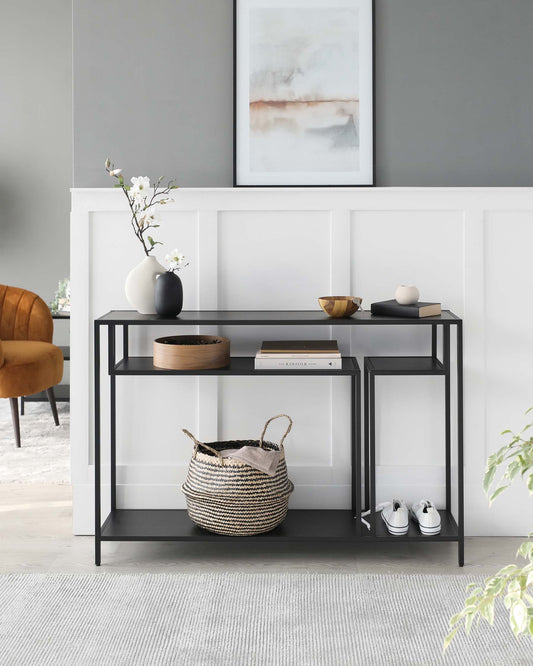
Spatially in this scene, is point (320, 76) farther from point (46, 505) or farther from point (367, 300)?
point (46, 505)

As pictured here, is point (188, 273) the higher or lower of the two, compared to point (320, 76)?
lower

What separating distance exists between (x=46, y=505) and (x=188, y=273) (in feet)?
4.06

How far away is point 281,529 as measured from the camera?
2658 millimetres

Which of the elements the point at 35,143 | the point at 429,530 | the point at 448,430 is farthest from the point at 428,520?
the point at 35,143

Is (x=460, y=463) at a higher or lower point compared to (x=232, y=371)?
lower

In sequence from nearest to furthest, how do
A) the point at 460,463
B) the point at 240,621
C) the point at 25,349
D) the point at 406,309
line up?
the point at 240,621, the point at 406,309, the point at 460,463, the point at 25,349

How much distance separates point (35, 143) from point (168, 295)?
3.56 m

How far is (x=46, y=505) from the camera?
3.21 meters

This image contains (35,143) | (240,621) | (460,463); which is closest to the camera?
(240,621)

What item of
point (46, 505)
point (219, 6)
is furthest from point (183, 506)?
point (219, 6)

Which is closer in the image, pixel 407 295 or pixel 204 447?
pixel 407 295

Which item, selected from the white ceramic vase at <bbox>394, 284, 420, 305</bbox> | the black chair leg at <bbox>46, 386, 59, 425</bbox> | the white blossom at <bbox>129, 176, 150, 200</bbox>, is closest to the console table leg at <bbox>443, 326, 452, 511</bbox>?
the white ceramic vase at <bbox>394, 284, 420, 305</bbox>

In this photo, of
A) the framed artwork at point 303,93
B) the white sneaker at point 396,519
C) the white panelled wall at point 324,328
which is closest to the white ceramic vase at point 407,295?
the white panelled wall at point 324,328

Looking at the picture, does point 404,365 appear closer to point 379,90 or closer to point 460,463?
point 460,463
